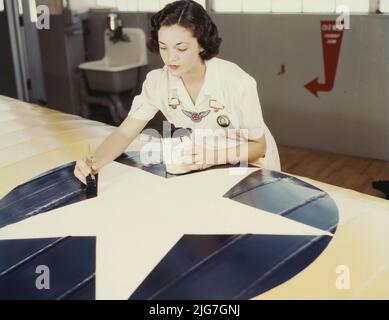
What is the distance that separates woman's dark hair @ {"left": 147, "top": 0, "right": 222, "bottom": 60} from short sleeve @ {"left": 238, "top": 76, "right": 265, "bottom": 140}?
0.15 m

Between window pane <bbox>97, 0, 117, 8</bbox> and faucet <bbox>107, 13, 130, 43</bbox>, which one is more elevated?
window pane <bbox>97, 0, 117, 8</bbox>

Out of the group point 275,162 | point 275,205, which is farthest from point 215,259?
point 275,162

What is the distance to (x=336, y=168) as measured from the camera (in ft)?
10.3

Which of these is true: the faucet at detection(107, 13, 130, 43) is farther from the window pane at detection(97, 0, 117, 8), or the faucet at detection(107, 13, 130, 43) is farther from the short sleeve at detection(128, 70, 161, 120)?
the short sleeve at detection(128, 70, 161, 120)

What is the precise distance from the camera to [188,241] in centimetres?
100

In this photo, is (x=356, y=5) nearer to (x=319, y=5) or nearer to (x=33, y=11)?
(x=319, y=5)

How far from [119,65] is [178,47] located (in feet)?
9.68

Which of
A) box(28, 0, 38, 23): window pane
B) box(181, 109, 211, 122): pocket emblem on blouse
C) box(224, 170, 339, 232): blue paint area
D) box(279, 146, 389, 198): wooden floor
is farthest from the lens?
box(28, 0, 38, 23): window pane

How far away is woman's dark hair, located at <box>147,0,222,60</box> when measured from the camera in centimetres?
126

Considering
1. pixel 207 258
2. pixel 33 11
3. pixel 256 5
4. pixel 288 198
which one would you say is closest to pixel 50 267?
pixel 207 258

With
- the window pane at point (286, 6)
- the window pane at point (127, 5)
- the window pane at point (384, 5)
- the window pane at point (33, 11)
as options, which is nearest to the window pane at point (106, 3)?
the window pane at point (127, 5)

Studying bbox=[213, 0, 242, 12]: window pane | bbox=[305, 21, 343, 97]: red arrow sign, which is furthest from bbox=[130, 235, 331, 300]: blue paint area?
bbox=[213, 0, 242, 12]: window pane
